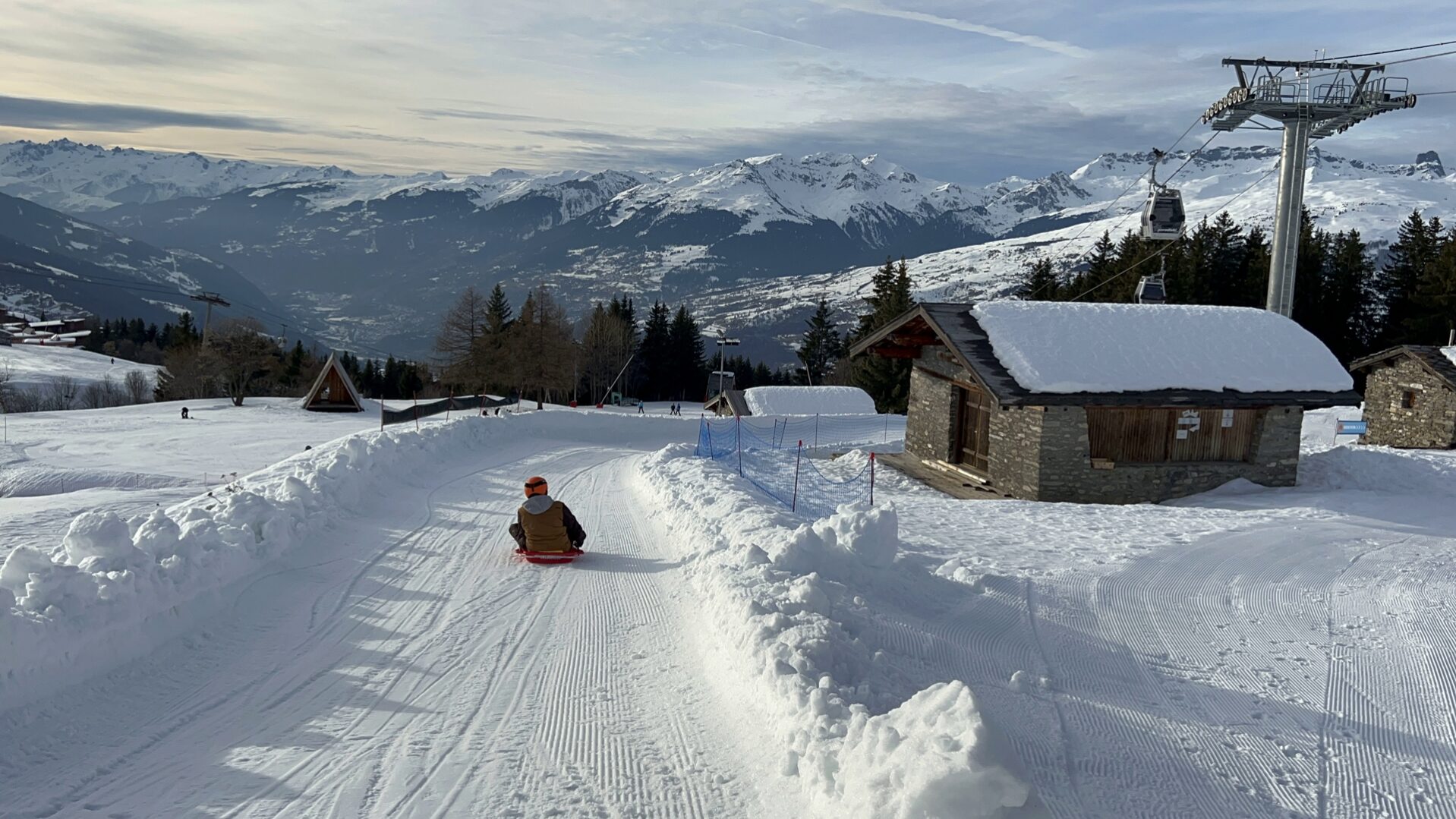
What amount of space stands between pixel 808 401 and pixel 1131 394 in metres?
31.1

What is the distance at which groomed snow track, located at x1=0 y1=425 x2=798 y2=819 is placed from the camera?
502 centimetres

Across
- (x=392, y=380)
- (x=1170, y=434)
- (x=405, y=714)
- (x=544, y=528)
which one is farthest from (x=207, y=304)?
(x=405, y=714)

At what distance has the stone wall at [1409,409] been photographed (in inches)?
1034

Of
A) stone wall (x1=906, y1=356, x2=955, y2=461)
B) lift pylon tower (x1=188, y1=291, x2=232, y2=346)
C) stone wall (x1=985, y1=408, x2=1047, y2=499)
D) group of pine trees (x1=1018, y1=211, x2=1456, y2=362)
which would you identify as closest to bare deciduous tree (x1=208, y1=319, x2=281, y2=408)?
A: lift pylon tower (x1=188, y1=291, x2=232, y2=346)

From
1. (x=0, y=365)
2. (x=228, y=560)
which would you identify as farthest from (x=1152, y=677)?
(x=0, y=365)

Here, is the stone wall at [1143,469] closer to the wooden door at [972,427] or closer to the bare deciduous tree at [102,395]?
the wooden door at [972,427]

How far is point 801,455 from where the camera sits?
2586 cm

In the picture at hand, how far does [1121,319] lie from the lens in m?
20.5

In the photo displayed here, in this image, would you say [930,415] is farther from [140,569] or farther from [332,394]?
A: [332,394]

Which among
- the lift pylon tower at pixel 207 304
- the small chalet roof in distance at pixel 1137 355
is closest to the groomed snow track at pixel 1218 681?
the small chalet roof in distance at pixel 1137 355

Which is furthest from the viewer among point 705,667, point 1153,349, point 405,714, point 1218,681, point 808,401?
point 808,401

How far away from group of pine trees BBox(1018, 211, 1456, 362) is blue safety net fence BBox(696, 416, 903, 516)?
2103 centimetres

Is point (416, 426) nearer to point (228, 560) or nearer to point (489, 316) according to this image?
point (228, 560)

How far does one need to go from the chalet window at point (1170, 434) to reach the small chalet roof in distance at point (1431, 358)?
11.8 metres
